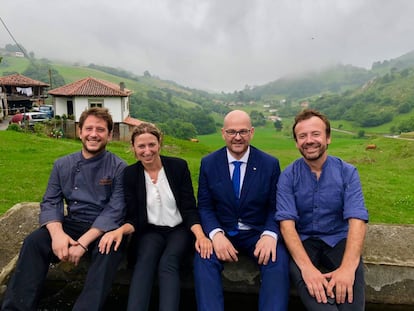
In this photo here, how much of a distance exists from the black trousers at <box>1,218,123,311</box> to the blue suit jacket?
0.97 metres

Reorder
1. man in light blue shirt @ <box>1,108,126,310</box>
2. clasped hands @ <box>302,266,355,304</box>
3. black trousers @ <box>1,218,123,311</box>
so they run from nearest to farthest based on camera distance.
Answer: clasped hands @ <box>302,266,355,304</box>
black trousers @ <box>1,218,123,311</box>
man in light blue shirt @ <box>1,108,126,310</box>

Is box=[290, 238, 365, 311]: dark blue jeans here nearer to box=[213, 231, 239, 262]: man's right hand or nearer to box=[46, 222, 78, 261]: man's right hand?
box=[213, 231, 239, 262]: man's right hand

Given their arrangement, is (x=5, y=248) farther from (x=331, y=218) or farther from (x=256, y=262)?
(x=331, y=218)

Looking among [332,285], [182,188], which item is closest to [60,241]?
[182,188]

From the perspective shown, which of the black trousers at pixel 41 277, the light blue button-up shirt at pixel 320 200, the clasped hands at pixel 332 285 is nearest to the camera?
the clasped hands at pixel 332 285

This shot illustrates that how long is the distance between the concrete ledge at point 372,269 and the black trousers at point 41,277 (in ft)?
1.38

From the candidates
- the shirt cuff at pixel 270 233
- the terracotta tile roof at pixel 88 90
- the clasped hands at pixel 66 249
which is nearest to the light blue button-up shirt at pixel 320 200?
the shirt cuff at pixel 270 233

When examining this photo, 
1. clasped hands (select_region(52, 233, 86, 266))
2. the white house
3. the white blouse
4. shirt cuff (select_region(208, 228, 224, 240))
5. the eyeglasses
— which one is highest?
the white house

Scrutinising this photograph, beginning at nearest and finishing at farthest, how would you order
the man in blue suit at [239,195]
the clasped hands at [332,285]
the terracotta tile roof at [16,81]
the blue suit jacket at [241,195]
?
the clasped hands at [332,285] → the man in blue suit at [239,195] → the blue suit jacket at [241,195] → the terracotta tile roof at [16,81]

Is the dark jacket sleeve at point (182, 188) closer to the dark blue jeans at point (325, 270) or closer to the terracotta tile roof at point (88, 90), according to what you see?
the dark blue jeans at point (325, 270)

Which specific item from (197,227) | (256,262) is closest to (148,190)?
(197,227)

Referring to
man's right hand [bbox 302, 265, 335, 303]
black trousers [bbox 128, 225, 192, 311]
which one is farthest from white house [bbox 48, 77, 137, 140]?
man's right hand [bbox 302, 265, 335, 303]

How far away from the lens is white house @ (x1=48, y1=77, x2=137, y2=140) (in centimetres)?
3809

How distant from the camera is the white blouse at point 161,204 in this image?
Result: 145 inches
